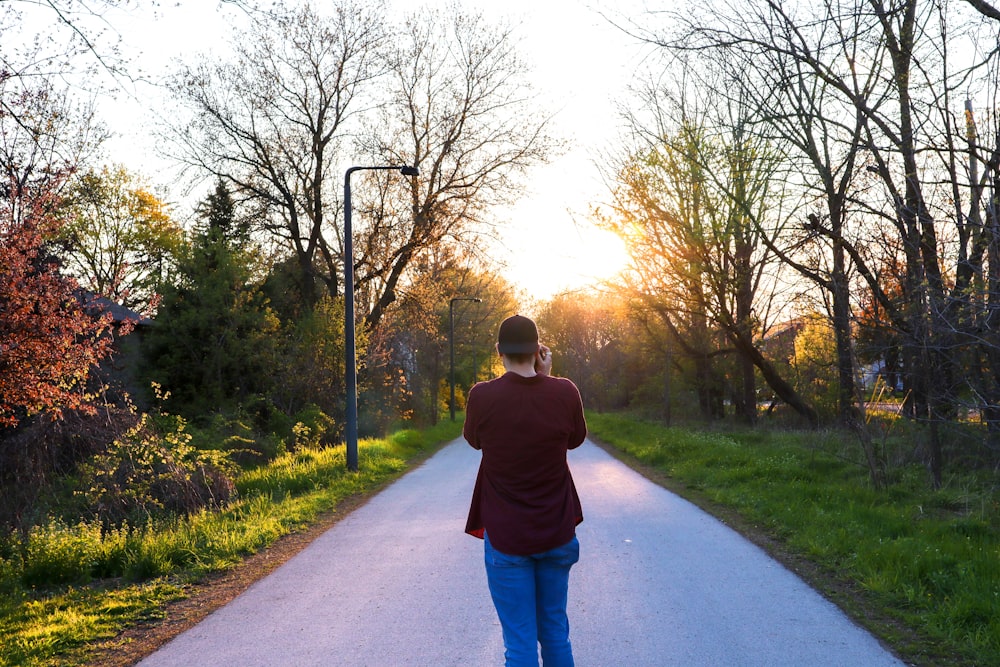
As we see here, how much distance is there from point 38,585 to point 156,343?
20.5 m

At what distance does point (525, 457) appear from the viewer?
3.60 metres

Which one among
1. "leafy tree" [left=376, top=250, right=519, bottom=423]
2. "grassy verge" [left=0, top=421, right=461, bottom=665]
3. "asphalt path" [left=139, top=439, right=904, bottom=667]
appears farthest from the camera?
"leafy tree" [left=376, top=250, right=519, bottom=423]

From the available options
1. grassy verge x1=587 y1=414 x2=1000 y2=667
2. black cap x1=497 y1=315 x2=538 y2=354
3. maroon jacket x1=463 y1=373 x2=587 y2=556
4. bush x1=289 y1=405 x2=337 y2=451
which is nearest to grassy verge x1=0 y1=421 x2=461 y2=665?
maroon jacket x1=463 y1=373 x2=587 y2=556

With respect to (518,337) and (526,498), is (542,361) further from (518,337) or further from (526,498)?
(526,498)

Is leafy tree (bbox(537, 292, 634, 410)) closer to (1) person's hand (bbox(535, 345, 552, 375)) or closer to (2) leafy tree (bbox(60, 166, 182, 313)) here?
(2) leafy tree (bbox(60, 166, 182, 313))

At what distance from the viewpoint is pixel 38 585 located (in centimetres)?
748

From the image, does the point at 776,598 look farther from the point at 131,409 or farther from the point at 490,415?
the point at 131,409

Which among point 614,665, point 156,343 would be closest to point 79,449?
point 614,665

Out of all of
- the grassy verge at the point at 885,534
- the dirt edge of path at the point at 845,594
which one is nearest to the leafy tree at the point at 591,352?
the grassy verge at the point at 885,534

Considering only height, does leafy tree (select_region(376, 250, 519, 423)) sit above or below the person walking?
above

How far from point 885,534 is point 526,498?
6.15m

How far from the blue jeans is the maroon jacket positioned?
7 centimetres

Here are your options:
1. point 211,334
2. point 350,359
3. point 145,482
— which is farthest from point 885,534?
point 211,334

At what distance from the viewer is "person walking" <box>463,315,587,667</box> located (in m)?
3.55
